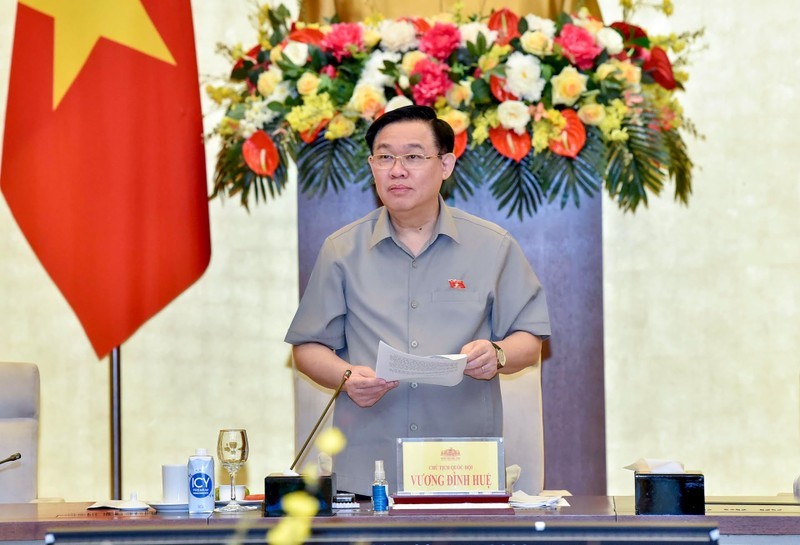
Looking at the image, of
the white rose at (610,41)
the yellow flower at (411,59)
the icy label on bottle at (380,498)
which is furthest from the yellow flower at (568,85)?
the icy label on bottle at (380,498)

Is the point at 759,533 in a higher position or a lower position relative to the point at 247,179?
lower

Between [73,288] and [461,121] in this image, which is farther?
[73,288]

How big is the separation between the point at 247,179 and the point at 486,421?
101cm

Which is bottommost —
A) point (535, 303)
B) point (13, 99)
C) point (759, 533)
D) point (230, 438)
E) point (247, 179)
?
point (759, 533)

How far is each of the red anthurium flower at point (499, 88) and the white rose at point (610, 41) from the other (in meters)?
0.27

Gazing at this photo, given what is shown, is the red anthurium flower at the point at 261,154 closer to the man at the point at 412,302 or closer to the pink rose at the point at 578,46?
the man at the point at 412,302

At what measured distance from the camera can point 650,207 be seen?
12.6ft

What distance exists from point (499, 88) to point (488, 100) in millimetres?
54

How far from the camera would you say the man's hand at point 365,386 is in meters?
2.26

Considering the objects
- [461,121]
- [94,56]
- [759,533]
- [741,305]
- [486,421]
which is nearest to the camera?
[759,533]

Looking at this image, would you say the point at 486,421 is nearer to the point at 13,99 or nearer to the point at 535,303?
the point at 535,303

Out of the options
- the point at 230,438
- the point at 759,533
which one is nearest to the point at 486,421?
the point at 230,438

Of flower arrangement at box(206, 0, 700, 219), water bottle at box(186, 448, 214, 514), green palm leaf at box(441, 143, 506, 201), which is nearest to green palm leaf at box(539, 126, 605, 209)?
flower arrangement at box(206, 0, 700, 219)

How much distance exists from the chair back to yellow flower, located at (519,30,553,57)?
1.51 metres
